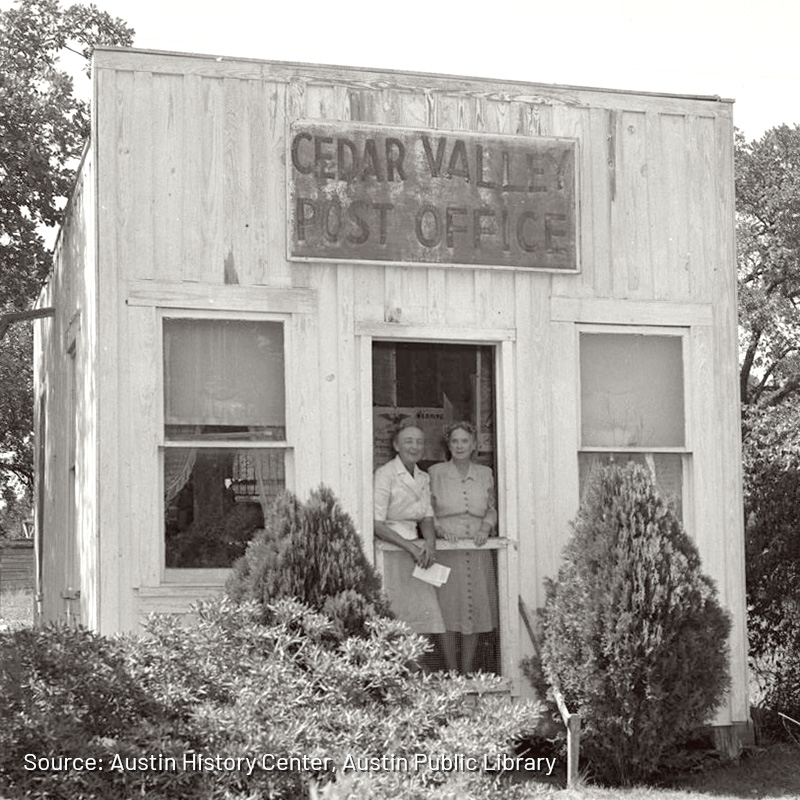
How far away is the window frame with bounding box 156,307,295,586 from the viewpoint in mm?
8945

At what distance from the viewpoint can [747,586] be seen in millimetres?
11164

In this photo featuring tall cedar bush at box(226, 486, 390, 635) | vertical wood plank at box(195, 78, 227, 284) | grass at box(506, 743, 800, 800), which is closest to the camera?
tall cedar bush at box(226, 486, 390, 635)

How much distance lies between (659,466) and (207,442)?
3.18 metres

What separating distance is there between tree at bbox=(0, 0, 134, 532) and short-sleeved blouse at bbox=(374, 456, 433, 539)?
25.3 ft

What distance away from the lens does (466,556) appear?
9617mm

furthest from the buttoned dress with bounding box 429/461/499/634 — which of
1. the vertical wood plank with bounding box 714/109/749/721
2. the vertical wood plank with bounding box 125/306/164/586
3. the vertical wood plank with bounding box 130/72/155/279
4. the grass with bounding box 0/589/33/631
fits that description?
the grass with bounding box 0/589/33/631

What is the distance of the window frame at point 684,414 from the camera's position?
979 cm

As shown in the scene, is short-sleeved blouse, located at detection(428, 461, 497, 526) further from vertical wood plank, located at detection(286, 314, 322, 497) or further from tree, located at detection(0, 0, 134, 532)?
tree, located at detection(0, 0, 134, 532)

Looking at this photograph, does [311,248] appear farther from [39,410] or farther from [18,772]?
[39,410]

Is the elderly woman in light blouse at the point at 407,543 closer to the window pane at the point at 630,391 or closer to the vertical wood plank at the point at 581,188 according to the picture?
the window pane at the point at 630,391

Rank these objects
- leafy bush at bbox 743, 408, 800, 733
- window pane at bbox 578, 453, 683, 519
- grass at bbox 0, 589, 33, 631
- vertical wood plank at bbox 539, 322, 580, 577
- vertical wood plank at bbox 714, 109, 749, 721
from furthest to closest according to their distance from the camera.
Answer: grass at bbox 0, 589, 33, 631 → leafy bush at bbox 743, 408, 800, 733 → vertical wood plank at bbox 714, 109, 749, 721 → window pane at bbox 578, 453, 683, 519 → vertical wood plank at bbox 539, 322, 580, 577

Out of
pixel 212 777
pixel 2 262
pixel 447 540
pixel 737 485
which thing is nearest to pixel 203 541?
pixel 447 540

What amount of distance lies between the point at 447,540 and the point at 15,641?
11.9 ft

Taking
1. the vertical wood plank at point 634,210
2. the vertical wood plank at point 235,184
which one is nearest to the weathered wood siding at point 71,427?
the vertical wood plank at point 235,184
